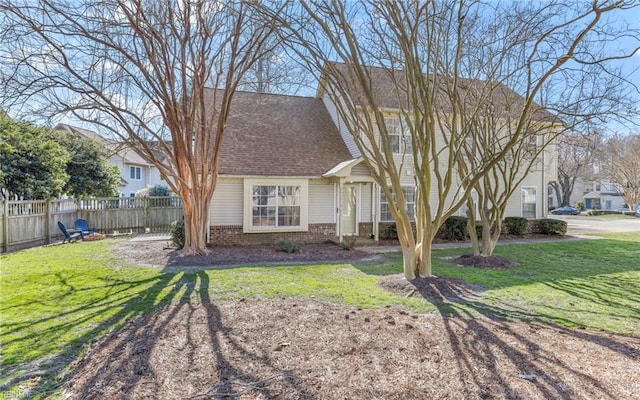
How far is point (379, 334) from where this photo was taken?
478 centimetres

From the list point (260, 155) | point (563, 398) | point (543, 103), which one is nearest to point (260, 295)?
point (563, 398)

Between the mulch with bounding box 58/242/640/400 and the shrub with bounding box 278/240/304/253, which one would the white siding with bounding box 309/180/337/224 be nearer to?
the shrub with bounding box 278/240/304/253

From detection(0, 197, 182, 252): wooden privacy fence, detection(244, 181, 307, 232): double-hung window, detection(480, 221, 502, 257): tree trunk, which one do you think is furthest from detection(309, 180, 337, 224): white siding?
detection(0, 197, 182, 252): wooden privacy fence

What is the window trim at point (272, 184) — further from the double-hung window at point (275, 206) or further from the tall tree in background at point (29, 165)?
the tall tree in background at point (29, 165)

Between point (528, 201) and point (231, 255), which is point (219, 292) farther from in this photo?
point (528, 201)

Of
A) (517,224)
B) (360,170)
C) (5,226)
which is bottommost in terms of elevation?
(517,224)

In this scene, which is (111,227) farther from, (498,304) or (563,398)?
(563,398)

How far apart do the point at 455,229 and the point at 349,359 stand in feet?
41.1

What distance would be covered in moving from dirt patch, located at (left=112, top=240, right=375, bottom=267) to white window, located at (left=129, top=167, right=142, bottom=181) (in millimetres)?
22191

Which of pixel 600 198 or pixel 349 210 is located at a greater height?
pixel 600 198

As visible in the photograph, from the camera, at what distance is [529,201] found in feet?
59.7

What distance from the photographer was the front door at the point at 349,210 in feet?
49.9

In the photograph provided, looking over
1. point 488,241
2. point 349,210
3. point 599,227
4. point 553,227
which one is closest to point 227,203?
point 349,210

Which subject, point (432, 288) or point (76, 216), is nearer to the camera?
point (432, 288)
